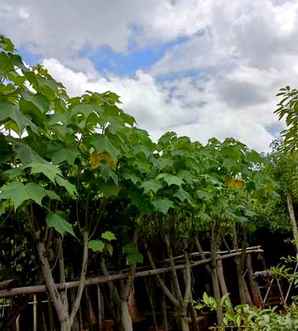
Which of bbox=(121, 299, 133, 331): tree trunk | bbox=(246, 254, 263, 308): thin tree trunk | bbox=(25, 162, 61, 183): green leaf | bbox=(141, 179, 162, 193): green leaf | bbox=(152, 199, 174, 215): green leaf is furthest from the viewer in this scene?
bbox=(246, 254, 263, 308): thin tree trunk

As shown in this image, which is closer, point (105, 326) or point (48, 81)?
point (48, 81)

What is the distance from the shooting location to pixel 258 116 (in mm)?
5188

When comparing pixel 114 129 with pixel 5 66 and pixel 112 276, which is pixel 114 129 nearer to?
pixel 5 66

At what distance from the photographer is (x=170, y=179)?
3.16m

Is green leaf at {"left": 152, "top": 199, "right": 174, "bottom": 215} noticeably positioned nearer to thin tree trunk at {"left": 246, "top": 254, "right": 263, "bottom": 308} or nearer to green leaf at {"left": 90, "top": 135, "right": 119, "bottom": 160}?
green leaf at {"left": 90, "top": 135, "right": 119, "bottom": 160}

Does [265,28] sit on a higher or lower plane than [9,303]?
higher

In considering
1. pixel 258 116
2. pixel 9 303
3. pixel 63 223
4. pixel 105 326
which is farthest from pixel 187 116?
pixel 63 223

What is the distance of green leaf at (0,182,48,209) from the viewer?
1909 mm

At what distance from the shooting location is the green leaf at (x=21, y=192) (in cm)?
191

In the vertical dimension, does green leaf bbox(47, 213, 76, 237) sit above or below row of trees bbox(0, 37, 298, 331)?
below

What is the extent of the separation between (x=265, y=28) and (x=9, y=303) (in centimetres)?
314

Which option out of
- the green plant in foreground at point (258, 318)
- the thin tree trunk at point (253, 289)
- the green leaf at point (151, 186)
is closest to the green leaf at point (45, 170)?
the green plant in foreground at point (258, 318)

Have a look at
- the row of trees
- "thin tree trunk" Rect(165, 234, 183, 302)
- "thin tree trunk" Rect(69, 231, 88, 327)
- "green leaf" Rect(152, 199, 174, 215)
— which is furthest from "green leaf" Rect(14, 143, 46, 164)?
"thin tree trunk" Rect(165, 234, 183, 302)

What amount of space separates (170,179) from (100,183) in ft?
2.00
